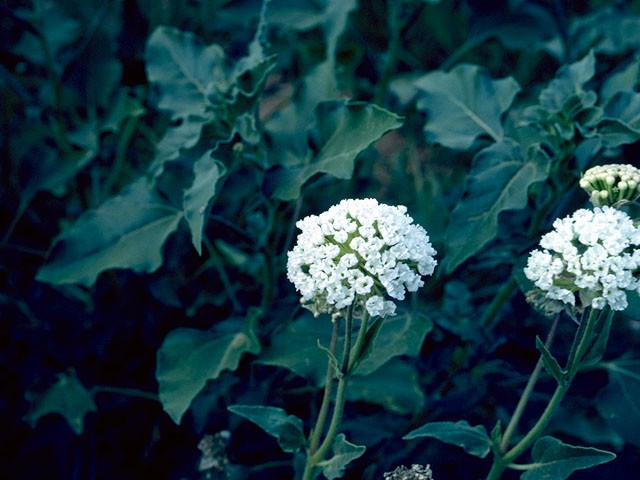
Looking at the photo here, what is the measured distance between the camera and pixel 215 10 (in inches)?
95.4

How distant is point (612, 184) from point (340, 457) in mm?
613

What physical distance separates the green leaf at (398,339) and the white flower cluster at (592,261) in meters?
0.36

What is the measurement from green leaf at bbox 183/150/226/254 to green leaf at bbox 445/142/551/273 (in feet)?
1.50

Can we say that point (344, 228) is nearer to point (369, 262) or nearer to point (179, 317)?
point (369, 262)

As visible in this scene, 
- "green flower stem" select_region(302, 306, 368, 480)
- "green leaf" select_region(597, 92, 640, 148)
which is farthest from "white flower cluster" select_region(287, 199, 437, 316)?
"green leaf" select_region(597, 92, 640, 148)

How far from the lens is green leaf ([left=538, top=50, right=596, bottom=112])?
5.00 feet

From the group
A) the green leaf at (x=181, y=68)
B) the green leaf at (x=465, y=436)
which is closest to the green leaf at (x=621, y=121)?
the green leaf at (x=465, y=436)

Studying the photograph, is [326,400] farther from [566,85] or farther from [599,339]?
[566,85]

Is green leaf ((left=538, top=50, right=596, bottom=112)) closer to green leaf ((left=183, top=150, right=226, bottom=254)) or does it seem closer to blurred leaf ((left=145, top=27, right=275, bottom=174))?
blurred leaf ((left=145, top=27, right=275, bottom=174))

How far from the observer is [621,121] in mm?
1374

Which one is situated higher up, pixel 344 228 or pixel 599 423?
pixel 344 228

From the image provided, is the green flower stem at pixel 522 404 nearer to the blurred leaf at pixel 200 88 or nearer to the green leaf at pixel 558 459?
the green leaf at pixel 558 459

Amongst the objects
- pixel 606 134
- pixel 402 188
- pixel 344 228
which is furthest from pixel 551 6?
pixel 344 228

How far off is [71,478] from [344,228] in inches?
46.0
